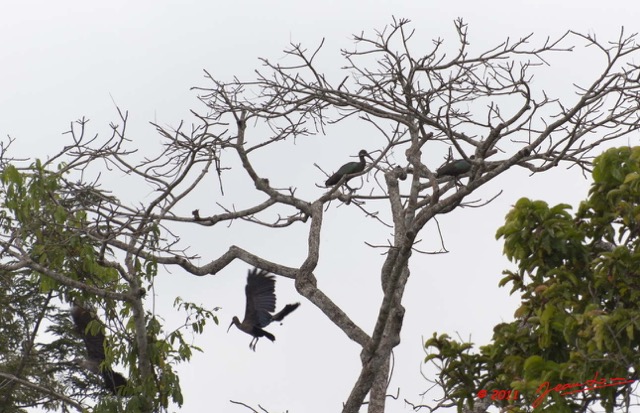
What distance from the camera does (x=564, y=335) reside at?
5.36 meters

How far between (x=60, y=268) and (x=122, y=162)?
47.5 inches

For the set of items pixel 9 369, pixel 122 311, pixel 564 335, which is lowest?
pixel 564 335

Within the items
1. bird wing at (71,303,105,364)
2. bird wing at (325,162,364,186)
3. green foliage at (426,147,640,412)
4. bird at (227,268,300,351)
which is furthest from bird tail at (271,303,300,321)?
green foliage at (426,147,640,412)

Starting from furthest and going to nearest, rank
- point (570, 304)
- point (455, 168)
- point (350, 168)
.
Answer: point (350, 168) < point (455, 168) < point (570, 304)

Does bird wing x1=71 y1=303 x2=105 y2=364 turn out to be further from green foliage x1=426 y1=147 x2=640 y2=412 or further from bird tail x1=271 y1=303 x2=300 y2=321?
green foliage x1=426 y1=147 x2=640 y2=412

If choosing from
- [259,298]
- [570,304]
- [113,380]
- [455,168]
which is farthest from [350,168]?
[570,304]

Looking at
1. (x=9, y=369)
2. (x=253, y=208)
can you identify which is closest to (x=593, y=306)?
(x=253, y=208)

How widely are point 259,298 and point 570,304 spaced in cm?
422

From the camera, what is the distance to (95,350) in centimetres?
984

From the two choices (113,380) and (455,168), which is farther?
(113,380)

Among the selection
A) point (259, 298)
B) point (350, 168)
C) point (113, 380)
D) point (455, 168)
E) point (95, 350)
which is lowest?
point (113, 380)

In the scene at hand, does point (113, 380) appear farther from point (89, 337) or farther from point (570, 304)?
point (570, 304)

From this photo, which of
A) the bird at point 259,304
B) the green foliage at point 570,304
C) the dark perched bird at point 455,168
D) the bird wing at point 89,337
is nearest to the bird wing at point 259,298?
the bird at point 259,304

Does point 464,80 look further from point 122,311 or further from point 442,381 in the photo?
point 122,311
